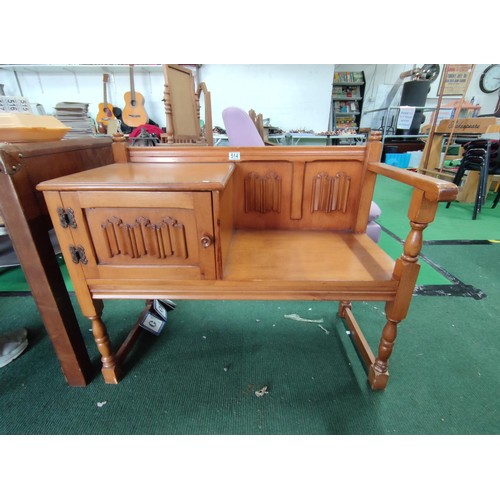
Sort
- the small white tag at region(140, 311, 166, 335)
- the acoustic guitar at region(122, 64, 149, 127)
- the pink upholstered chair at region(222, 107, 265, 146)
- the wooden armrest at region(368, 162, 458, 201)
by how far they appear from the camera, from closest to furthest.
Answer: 1. the wooden armrest at region(368, 162, 458, 201)
2. the small white tag at region(140, 311, 166, 335)
3. the pink upholstered chair at region(222, 107, 265, 146)
4. the acoustic guitar at region(122, 64, 149, 127)

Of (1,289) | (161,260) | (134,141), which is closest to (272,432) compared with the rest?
(161,260)

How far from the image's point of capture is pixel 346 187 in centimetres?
121

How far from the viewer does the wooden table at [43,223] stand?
79 centimetres

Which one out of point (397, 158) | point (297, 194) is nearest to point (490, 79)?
point (397, 158)

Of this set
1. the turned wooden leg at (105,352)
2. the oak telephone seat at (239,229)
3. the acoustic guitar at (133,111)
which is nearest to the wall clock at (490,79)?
the acoustic guitar at (133,111)

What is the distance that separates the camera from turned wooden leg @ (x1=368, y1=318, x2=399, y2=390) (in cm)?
100

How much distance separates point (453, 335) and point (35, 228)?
188 cm

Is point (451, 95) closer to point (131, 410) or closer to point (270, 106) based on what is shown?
point (270, 106)

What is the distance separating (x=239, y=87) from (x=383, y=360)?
231 inches

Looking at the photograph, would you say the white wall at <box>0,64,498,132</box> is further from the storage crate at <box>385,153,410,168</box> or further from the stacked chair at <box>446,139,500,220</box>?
the stacked chair at <box>446,139,500,220</box>

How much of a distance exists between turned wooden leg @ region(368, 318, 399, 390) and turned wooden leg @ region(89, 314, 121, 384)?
1.07m

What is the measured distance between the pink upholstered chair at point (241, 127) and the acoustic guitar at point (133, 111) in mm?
3618

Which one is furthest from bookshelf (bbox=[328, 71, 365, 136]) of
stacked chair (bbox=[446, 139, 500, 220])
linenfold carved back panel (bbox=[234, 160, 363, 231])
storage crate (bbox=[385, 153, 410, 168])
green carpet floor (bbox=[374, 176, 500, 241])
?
linenfold carved back panel (bbox=[234, 160, 363, 231])

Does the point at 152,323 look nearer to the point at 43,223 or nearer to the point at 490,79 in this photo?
the point at 43,223
